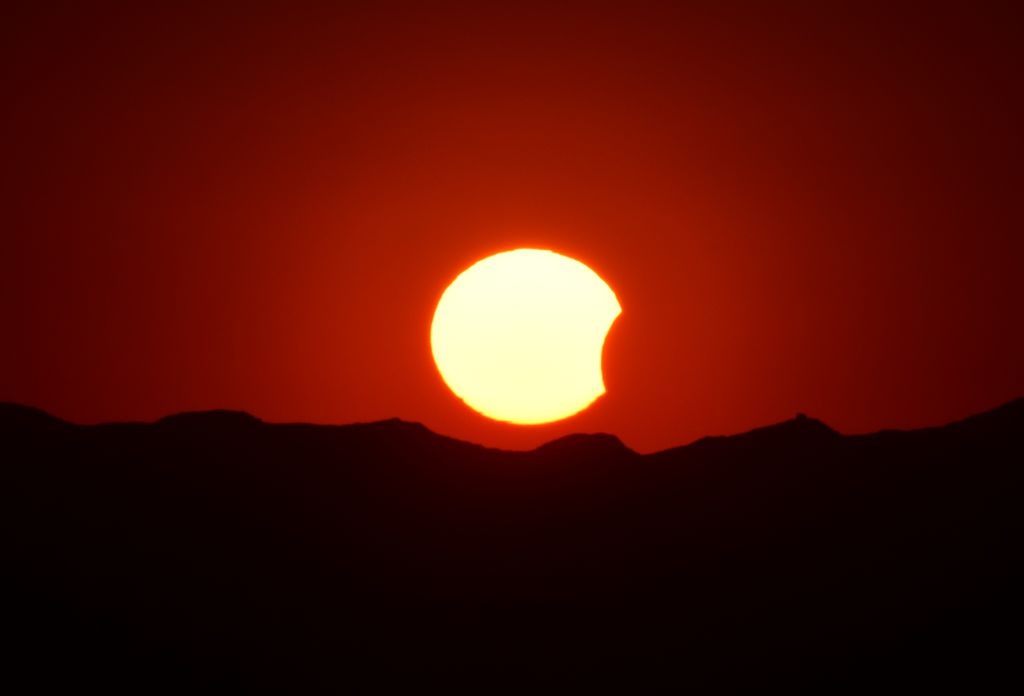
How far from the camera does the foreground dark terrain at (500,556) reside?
18.5 metres

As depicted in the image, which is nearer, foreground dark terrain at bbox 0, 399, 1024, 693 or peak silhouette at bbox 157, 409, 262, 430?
foreground dark terrain at bbox 0, 399, 1024, 693

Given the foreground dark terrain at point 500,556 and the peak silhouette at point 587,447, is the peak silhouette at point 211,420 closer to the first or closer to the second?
the foreground dark terrain at point 500,556

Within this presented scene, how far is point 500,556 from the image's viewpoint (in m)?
20.7

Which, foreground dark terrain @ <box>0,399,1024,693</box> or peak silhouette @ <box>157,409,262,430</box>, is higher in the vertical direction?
peak silhouette @ <box>157,409,262,430</box>

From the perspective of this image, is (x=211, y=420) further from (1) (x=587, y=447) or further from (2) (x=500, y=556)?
(1) (x=587, y=447)

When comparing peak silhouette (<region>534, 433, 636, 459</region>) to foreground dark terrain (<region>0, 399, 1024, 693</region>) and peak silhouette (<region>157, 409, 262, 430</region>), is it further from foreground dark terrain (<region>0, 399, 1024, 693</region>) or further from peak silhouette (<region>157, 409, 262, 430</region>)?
peak silhouette (<region>157, 409, 262, 430</region>)

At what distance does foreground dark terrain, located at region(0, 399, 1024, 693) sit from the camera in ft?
60.7

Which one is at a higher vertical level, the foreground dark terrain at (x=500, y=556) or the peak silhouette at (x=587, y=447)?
the peak silhouette at (x=587, y=447)

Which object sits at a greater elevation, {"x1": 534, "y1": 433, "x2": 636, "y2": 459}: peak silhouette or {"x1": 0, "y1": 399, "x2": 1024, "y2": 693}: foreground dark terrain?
{"x1": 534, "y1": 433, "x2": 636, "y2": 459}: peak silhouette

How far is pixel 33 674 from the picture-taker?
18.0 metres

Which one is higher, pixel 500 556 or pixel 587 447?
pixel 587 447

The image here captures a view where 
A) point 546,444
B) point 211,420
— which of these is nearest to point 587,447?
point 546,444

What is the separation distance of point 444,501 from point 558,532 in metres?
2.10

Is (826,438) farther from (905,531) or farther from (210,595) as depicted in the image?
(210,595)
